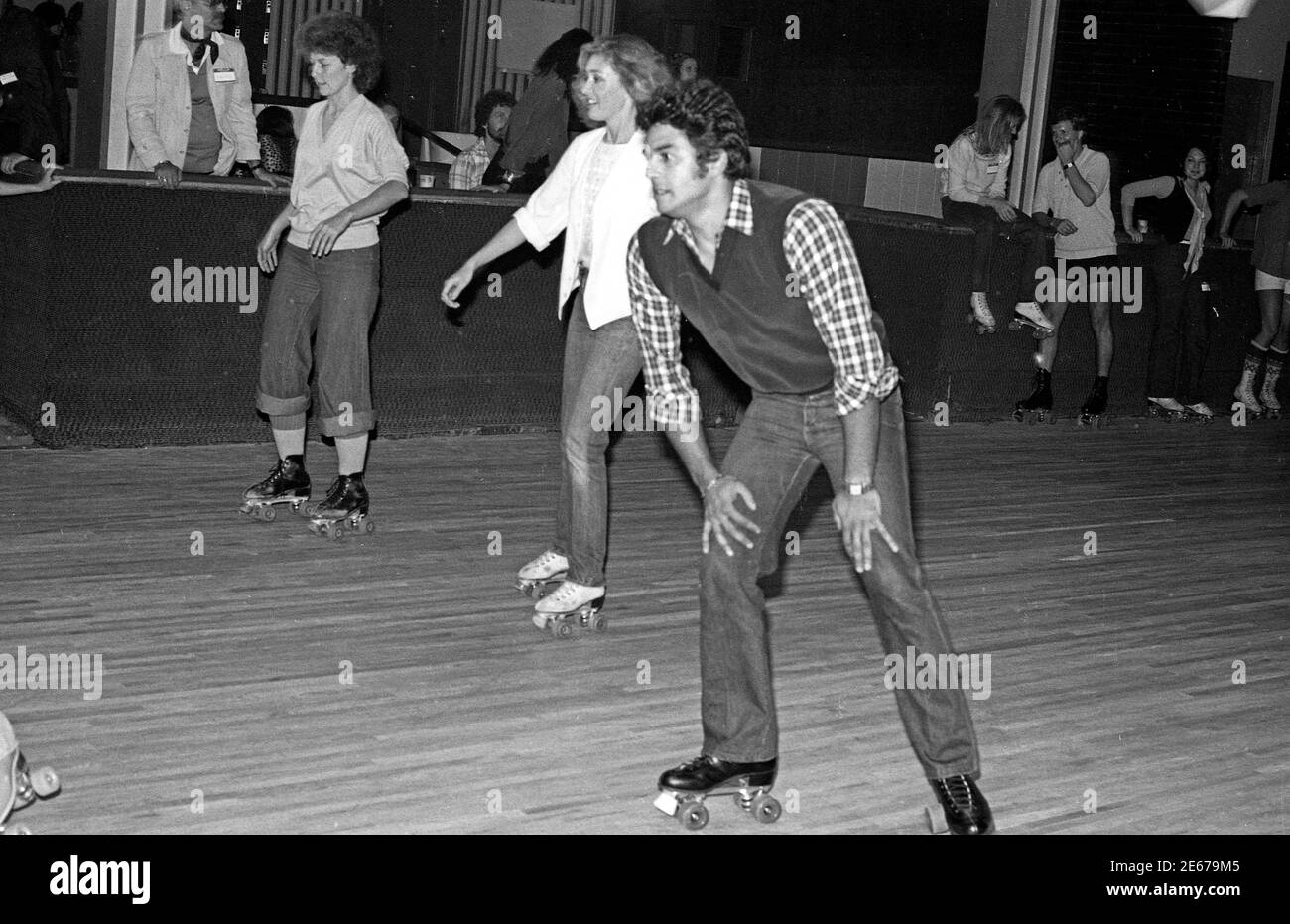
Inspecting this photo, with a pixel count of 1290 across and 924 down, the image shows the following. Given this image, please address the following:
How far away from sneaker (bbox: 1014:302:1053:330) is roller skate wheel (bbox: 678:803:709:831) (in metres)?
6.08

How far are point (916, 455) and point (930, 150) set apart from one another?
21.5ft

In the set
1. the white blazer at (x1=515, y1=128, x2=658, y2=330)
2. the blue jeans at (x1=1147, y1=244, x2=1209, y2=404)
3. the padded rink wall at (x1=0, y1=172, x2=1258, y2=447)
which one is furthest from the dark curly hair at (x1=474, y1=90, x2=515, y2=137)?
the white blazer at (x1=515, y1=128, x2=658, y2=330)

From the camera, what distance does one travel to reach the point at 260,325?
253 inches

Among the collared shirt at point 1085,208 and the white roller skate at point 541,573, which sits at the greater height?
the collared shirt at point 1085,208

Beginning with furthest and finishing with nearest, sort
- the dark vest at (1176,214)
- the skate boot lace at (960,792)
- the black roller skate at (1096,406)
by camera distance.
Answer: the dark vest at (1176,214)
the black roller skate at (1096,406)
the skate boot lace at (960,792)

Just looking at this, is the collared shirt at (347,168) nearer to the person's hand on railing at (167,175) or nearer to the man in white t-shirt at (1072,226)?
the person's hand on railing at (167,175)

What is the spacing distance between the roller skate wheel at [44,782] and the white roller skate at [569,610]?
64.3 inches

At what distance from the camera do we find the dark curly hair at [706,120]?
279 centimetres

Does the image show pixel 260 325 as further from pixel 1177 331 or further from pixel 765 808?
pixel 1177 331

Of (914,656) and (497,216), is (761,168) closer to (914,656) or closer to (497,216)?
(497,216)

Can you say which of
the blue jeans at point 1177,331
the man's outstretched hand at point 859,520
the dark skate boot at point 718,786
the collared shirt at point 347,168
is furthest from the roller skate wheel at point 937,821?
the blue jeans at point 1177,331

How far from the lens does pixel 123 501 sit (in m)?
5.43

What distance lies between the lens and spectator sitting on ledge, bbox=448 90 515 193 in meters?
8.49

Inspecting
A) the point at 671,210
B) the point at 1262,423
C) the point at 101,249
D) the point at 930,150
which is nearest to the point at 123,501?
the point at 101,249
